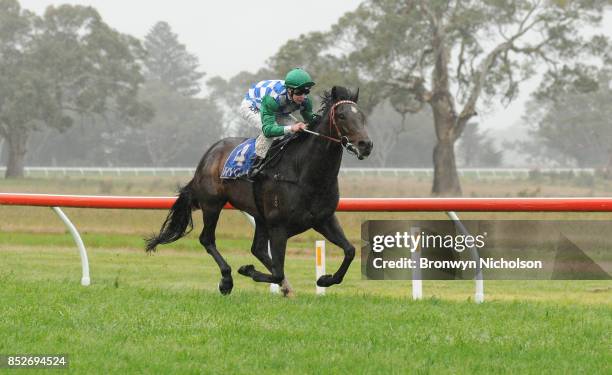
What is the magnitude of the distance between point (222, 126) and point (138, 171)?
32.7 m

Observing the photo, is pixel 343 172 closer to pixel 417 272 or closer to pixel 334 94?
pixel 417 272

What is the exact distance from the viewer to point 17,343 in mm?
5395

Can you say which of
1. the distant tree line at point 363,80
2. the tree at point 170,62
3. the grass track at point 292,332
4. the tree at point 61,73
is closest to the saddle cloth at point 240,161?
the grass track at point 292,332

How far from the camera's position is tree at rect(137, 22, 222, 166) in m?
81.3

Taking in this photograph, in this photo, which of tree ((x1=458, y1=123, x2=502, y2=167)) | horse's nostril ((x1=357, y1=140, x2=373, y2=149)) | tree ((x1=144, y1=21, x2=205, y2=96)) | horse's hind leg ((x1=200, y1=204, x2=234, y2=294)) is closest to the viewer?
horse's nostril ((x1=357, y1=140, x2=373, y2=149))

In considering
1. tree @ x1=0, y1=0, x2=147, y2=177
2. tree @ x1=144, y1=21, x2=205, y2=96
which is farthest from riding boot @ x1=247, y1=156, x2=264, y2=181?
tree @ x1=144, y1=21, x2=205, y2=96

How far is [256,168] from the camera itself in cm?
745

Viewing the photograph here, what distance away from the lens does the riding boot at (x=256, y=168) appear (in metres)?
7.43

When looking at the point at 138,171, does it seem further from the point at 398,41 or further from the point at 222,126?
the point at 222,126

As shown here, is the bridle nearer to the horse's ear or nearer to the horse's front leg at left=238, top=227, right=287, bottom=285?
the horse's ear

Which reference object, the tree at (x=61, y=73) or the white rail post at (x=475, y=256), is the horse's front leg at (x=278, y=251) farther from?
the tree at (x=61, y=73)

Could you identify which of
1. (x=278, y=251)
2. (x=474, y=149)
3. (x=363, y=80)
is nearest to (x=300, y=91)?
(x=278, y=251)

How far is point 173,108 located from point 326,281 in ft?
270

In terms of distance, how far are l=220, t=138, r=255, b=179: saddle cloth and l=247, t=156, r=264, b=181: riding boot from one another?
2.4 inches
